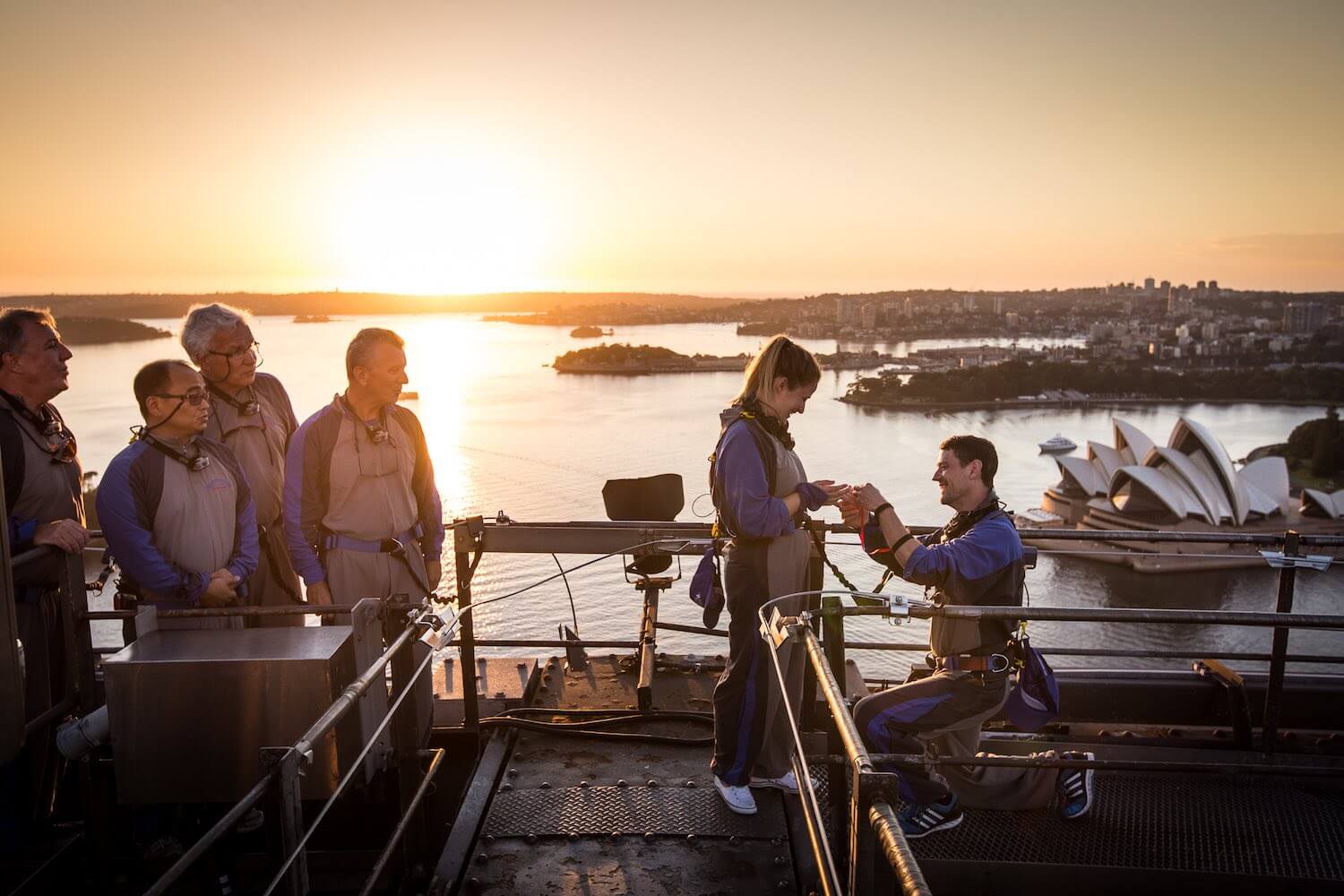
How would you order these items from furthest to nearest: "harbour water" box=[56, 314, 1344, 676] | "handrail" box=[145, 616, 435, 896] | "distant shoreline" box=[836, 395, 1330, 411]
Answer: "distant shoreline" box=[836, 395, 1330, 411] → "harbour water" box=[56, 314, 1344, 676] → "handrail" box=[145, 616, 435, 896]

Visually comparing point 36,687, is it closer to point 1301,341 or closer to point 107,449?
point 107,449

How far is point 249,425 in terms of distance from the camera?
353 cm

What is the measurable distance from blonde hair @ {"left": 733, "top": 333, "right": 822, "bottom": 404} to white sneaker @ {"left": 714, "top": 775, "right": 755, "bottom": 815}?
1.35m

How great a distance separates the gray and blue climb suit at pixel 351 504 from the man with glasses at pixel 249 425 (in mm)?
275

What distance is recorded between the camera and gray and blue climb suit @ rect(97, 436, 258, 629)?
115 inches

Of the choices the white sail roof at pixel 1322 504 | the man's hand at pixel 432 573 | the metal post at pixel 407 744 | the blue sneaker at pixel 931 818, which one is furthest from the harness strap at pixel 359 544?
the white sail roof at pixel 1322 504

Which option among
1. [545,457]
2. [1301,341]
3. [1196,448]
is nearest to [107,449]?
[545,457]

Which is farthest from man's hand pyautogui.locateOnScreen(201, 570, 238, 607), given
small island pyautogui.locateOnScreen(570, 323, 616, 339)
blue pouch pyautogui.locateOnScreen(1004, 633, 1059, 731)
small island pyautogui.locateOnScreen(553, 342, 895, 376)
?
small island pyautogui.locateOnScreen(570, 323, 616, 339)

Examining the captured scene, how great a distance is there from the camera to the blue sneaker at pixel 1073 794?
9.73ft

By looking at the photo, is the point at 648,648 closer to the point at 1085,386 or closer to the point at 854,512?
the point at 854,512

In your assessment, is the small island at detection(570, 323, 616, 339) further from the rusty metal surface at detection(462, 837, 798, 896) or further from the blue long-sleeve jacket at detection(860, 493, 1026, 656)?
the blue long-sleeve jacket at detection(860, 493, 1026, 656)

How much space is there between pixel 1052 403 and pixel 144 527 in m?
92.3

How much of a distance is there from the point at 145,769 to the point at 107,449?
178 ft

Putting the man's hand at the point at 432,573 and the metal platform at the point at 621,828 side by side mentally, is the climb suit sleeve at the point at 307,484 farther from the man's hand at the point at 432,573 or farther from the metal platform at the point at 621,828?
the metal platform at the point at 621,828
